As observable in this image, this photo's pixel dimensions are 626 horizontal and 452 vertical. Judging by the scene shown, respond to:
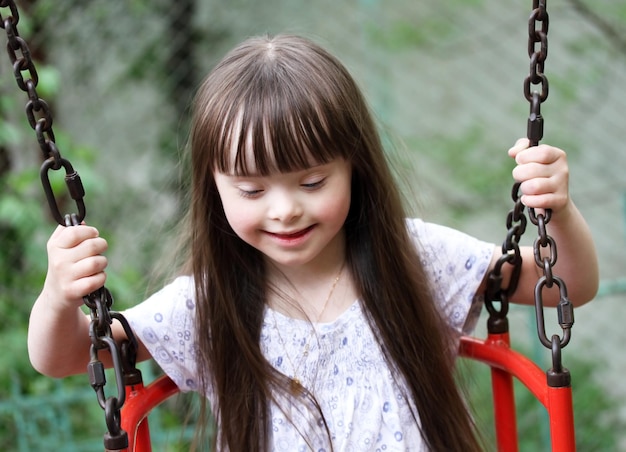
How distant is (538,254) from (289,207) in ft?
1.00

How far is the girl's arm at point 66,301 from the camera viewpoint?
3.43 ft

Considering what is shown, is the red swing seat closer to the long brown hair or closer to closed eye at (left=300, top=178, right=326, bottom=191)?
the long brown hair

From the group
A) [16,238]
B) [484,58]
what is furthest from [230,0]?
[16,238]

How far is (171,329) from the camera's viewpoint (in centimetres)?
123

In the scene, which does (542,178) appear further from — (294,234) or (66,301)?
(66,301)

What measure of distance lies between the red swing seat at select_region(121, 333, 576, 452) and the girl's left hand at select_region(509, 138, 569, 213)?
0.74 ft

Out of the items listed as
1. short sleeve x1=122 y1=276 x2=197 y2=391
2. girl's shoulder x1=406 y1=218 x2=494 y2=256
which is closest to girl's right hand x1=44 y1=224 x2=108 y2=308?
short sleeve x1=122 y1=276 x2=197 y2=391

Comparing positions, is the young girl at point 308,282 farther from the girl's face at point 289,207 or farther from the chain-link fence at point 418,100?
the chain-link fence at point 418,100

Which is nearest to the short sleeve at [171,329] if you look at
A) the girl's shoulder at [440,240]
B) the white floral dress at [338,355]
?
the white floral dress at [338,355]

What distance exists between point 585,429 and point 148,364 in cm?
135

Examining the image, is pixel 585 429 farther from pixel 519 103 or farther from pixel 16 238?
pixel 16 238

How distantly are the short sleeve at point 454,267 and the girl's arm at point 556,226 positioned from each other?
0.03 meters

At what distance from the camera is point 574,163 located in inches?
124

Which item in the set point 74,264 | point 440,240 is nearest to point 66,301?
point 74,264
